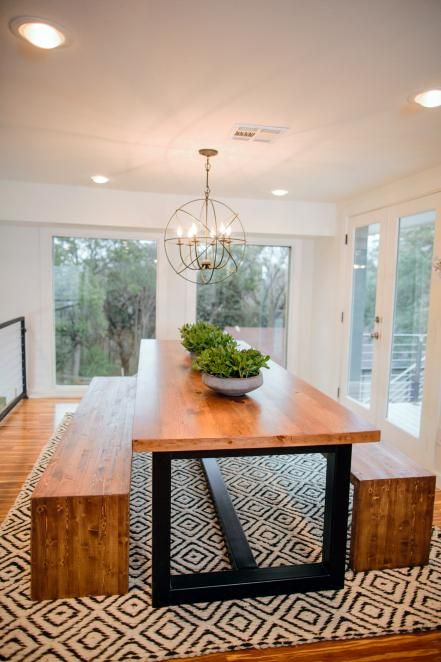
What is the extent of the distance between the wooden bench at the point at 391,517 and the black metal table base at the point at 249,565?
17 centimetres

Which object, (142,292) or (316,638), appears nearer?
(316,638)

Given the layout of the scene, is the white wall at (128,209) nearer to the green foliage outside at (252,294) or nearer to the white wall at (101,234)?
the white wall at (101,234)

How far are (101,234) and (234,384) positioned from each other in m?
3.35

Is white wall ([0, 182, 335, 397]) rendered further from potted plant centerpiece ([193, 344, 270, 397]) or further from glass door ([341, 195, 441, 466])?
potted plant centerpiece ([193, 344, 270, 397])

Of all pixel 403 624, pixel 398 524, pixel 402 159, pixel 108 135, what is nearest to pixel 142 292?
pixel 108 135

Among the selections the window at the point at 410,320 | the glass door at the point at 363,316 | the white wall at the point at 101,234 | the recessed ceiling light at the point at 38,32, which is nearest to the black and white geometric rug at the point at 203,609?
the window at the point at 410,320

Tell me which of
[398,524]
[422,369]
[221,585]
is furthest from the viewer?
[422,369]

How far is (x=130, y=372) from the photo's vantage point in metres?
5.13

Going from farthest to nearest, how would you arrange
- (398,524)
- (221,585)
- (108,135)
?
(108,135)
(398,524)
(221,585)

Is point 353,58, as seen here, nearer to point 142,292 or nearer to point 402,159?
point 402,159

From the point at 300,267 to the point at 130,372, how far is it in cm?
238

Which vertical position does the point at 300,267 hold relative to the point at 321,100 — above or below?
below

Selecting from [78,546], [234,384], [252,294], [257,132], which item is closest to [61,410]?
[252,294]

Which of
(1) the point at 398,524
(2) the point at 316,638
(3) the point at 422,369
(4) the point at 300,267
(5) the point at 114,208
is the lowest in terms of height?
(2) the point at 316,638
